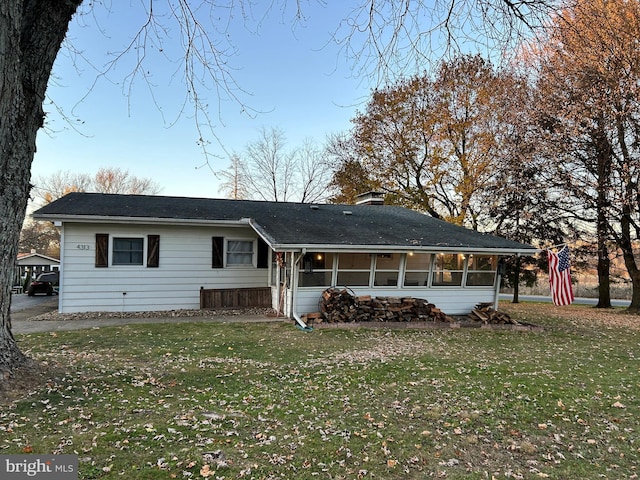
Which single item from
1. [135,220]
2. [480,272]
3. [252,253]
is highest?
[135,220]

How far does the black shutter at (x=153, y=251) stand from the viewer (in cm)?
1200

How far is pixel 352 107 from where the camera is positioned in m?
4.02

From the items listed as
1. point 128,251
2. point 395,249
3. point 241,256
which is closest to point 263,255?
point 241,256

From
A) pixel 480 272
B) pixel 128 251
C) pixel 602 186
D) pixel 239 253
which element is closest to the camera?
pixel 128 251

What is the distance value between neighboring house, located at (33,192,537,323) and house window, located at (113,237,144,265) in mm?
27

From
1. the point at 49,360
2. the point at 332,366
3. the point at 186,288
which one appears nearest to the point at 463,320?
the point at 332,366

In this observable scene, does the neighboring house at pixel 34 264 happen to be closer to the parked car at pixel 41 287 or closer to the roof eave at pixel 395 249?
the parked car at pixel 41 287

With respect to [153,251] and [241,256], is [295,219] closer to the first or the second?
[241,256]

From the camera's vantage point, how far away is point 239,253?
43.1ft

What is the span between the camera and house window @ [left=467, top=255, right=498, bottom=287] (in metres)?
12.6

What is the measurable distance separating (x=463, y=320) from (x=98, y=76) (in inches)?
429

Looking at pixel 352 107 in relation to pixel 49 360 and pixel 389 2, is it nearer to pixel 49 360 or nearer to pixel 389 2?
pixel 389 2

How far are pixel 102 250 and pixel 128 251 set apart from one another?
0.68m

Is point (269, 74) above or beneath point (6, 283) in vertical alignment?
above
